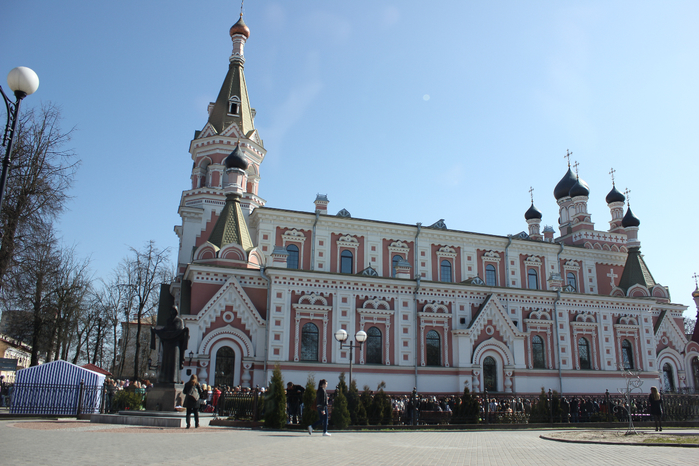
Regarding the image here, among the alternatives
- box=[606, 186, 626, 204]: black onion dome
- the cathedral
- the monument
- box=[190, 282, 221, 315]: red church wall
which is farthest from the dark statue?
box=[606, 186, 626, 204]: black onion dome

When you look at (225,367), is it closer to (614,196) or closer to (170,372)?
(170,372)

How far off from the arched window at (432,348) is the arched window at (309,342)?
5.61 meters

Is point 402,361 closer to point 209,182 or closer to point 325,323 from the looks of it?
point 325,323

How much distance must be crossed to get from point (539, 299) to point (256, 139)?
1832 cm

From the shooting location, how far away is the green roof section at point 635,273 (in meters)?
33.5

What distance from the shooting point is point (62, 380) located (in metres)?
17.7

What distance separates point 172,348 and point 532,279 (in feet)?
80.4

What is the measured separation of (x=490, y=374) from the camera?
86.9 feet

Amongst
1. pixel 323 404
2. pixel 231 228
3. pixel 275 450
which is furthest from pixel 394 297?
pixel 275 450

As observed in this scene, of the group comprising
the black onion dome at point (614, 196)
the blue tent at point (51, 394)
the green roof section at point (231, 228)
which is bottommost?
the blue tent at point (51, 394)

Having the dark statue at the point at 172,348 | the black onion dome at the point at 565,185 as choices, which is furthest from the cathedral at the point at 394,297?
the dark statue at the point at 172,348

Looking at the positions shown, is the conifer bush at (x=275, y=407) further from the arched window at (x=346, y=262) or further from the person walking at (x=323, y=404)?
the arched window at (x=346, y=262)

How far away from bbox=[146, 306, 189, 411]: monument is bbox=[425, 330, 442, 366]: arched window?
13.9 m

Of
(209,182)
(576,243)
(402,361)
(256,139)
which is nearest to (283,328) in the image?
(402,361)
